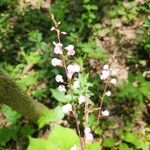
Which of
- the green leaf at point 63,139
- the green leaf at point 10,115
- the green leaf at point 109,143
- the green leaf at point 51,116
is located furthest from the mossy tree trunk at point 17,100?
the green leaf at point 109,143

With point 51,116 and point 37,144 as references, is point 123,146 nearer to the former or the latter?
point 51,116

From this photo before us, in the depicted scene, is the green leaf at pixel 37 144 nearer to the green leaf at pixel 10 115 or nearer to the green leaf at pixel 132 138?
the green leaf at pixel 10 115

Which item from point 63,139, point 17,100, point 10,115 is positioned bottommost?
point 10,115

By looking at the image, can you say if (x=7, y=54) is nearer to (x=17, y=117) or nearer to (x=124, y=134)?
(x=17, y=117)

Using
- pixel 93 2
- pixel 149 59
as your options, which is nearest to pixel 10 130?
pixel 149 59

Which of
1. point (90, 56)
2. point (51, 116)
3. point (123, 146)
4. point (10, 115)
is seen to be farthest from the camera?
point (90, 56)

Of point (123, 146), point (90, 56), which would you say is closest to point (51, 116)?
point (123, 146)

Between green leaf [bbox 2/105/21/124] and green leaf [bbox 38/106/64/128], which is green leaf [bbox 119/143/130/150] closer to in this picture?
green leaf [bbox 38/106/64/128]
